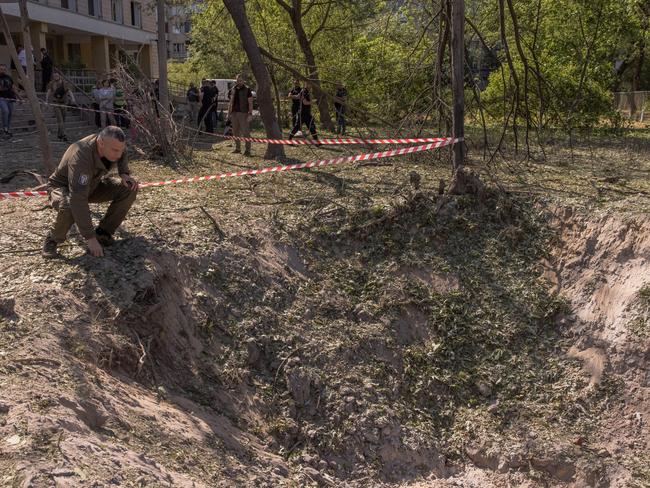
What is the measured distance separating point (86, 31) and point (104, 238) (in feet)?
98.9

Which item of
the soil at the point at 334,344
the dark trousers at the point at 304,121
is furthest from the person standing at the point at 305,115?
the soil at the point at 334,344

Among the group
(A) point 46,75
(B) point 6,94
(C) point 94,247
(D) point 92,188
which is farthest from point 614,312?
(A) point 46,75

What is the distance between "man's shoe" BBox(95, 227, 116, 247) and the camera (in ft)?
21.5

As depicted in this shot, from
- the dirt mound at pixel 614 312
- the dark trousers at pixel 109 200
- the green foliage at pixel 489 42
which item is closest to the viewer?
the dark trousers at pixel 109 200

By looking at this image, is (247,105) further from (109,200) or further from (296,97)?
(109,200)

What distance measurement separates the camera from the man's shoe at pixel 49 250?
20.6 feet

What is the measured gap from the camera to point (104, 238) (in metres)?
6.55

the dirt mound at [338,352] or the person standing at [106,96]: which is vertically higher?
the person standing at [106,96]

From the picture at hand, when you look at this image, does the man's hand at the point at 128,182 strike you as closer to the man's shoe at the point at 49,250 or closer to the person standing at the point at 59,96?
the man's shoe at the point at 49,250

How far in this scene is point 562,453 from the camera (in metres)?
6.16

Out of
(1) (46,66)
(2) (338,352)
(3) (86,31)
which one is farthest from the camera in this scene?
(3) (86,31)

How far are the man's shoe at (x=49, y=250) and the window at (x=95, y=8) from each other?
31861 millimetres

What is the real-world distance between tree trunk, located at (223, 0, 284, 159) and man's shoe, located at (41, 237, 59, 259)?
599 cm

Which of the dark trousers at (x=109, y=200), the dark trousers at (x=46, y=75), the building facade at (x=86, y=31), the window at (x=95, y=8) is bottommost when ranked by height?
the dark trousers at (x=109, y=200)
